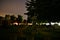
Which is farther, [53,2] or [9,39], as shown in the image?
[53,2]

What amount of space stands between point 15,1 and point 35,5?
15.9ft

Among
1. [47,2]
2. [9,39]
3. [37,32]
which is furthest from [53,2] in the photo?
[9,39]

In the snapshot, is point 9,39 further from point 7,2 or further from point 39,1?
point 7,2

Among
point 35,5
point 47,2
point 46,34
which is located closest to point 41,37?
point 46,34

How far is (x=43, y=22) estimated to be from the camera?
50.7 feet

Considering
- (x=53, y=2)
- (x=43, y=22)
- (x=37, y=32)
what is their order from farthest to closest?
(x=43, y=22) < (x=53, y=2) < (x=37, y=32)

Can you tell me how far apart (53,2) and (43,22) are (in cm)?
199

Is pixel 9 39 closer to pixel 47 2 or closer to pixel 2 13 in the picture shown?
pixel 47 2

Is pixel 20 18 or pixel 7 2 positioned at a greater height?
pixel 7 2

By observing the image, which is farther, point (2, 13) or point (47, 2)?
point (2, 13)

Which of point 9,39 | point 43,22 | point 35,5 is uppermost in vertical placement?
point 35,5

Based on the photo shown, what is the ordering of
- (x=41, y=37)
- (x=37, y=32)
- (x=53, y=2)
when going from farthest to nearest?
(x=53, y=2), (x=37, y=32), (x=41, y=37)

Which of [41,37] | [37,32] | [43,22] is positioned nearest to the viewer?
[41,37]

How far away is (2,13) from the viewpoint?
1889cm
